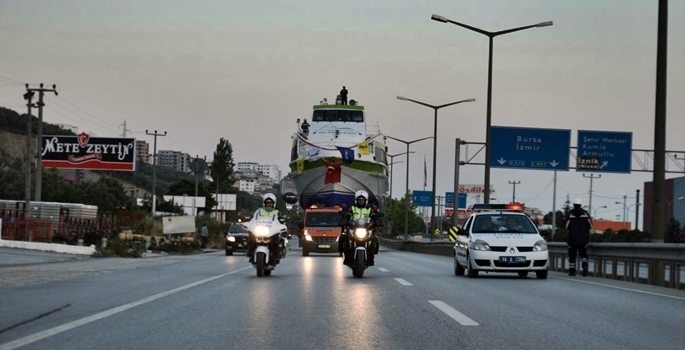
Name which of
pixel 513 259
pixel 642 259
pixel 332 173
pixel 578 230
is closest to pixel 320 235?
pixel 332 173

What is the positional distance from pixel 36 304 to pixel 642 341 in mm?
6757

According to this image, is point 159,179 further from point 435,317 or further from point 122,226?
point 435,317

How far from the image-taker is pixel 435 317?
34.5 feet

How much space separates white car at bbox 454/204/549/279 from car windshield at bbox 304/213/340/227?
22895 millimetres

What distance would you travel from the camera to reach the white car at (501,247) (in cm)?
1992

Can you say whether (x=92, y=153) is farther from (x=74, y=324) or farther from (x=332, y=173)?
(x=74, y=324)

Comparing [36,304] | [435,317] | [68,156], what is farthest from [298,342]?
[68,156]

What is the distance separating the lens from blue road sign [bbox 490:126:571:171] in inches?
1719

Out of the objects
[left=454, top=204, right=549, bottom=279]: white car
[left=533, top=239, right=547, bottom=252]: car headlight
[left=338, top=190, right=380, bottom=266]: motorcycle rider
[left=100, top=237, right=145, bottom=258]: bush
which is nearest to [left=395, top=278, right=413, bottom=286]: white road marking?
[left=338, top=190, right=380, bottom=266]: motorcycle rider

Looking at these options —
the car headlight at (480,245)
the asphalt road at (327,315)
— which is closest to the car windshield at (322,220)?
the car headlight at (480,245)

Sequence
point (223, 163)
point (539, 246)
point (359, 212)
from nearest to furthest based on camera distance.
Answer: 1. point (359, 212)
2. point (539, 246)
3. point (223, 163)

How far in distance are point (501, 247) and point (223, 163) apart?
158 metres

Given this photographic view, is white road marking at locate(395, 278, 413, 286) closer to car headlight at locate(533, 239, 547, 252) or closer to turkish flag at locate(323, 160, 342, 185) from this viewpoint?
car headlight at locate(533, 239, 547, 252)

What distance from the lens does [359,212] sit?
63.7ft
